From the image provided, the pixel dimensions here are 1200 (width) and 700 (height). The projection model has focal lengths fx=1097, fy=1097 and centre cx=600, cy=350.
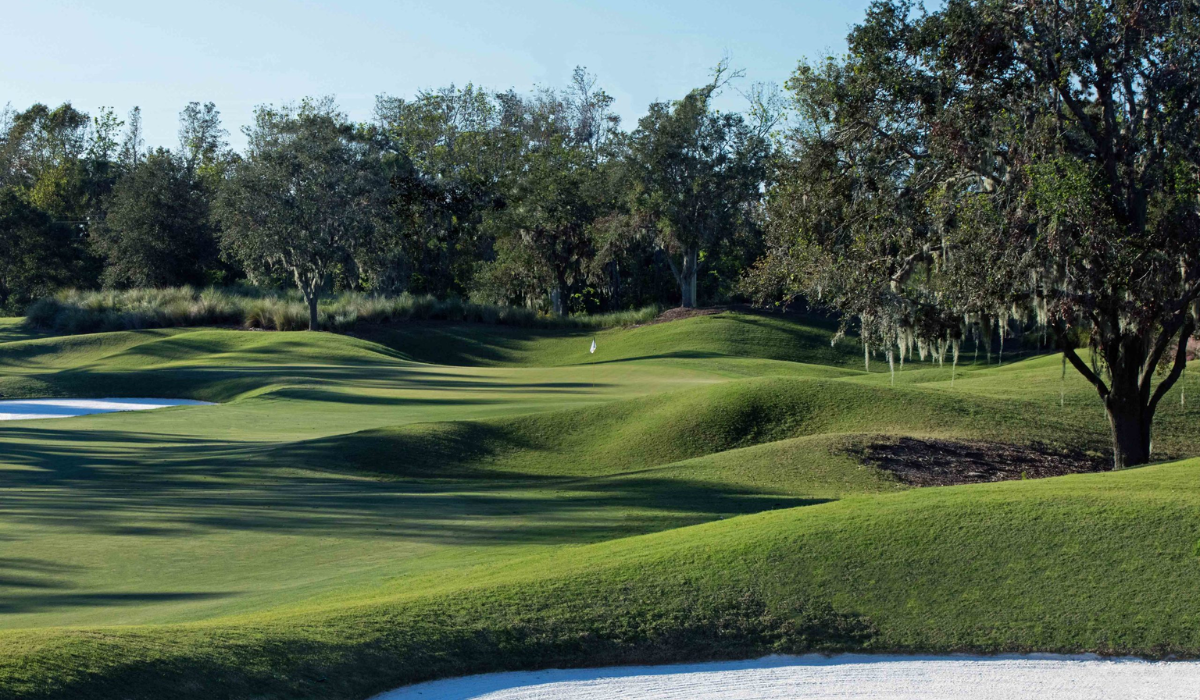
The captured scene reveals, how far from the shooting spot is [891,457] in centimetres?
1900

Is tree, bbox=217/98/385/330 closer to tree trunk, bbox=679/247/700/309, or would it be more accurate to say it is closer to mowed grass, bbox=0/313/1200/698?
tree trunk, bbox=679/247/700/309

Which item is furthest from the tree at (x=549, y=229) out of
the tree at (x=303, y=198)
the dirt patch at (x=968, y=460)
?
the dirt patch at (x=968, y=460)

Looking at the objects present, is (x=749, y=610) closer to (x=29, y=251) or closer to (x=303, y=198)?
(x=303, y=198)

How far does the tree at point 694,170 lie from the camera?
53.0 metres

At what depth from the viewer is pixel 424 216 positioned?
73000 millimetres

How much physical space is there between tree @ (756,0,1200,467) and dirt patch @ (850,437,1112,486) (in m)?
1.50

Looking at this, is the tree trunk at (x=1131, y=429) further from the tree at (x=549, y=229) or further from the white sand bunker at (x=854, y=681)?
the tree at (x=549, y=229)

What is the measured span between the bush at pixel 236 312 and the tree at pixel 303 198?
6.80 feet

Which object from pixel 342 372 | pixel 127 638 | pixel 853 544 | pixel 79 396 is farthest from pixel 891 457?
pixel 79 396

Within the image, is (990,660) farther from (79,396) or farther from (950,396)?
(79,396)

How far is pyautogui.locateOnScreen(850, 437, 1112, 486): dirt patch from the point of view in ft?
60.6

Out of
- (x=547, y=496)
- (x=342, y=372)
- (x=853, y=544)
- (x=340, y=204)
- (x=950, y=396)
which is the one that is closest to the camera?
(x=853, y=544)

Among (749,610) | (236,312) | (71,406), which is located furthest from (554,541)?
(236,312)

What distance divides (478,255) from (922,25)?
2486 inches
